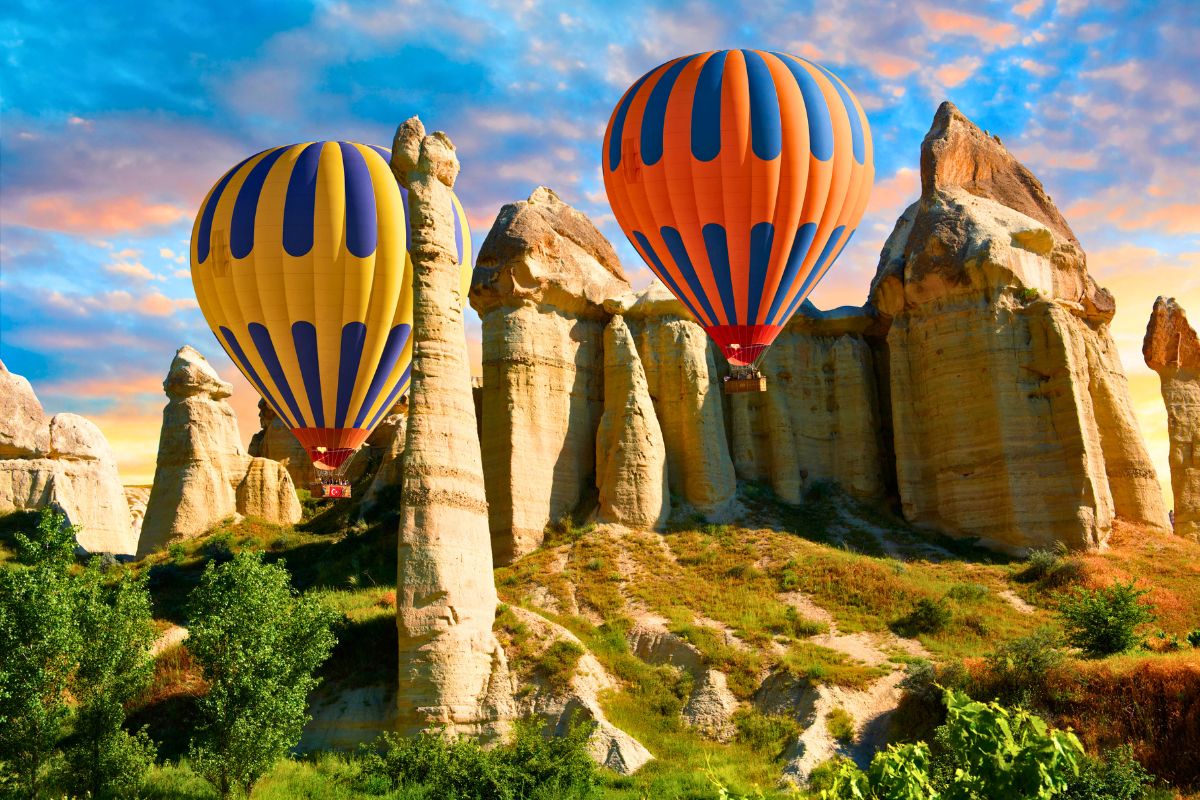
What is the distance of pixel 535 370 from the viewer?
116 feet

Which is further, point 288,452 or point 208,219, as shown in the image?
point 288,452

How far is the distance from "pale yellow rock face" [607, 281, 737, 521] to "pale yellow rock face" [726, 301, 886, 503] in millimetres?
1517

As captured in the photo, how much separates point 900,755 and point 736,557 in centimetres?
2014

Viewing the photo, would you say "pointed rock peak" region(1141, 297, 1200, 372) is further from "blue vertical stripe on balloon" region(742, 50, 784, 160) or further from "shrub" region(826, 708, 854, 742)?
"shrub" region(826, 708, 854, 742)

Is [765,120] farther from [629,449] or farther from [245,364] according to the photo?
[245,364]

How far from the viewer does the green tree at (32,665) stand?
19875 millimetres

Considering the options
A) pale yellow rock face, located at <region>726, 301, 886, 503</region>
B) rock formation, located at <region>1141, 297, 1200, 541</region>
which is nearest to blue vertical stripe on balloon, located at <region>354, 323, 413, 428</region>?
pale yellow rock face, located at <region>726, 301, 886, 503</region>

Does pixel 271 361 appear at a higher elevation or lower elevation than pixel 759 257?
lower

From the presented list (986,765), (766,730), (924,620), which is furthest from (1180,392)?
(986,765)

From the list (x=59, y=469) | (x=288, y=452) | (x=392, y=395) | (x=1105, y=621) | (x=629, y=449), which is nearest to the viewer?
(x=1105, y=621)

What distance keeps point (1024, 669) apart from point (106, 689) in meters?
15.5

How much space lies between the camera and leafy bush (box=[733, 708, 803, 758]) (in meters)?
23.5

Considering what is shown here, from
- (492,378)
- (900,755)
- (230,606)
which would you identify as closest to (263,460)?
(492,378)

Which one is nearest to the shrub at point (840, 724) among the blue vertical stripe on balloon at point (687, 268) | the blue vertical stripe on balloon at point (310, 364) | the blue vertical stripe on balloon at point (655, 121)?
the blue vertical stripe on balloon at point (687, 268)
